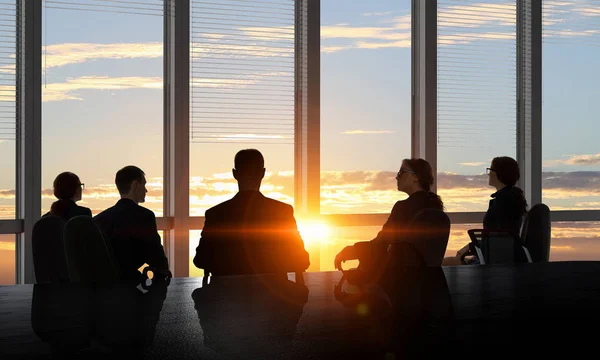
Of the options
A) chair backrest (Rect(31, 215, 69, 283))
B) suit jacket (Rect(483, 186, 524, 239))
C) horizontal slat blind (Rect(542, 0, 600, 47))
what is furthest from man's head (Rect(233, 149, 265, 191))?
A: horizontal slat blind (Rect(542, 0, 600, 47))

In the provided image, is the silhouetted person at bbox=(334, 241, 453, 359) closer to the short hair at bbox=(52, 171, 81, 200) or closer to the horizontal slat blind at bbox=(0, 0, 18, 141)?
the short hair at bbox=(52, 171, 81, 200)

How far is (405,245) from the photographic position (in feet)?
11.7

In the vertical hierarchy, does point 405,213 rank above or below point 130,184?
below

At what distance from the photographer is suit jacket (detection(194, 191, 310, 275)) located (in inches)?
130

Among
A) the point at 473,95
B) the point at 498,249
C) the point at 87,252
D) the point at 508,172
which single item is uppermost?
the point at 473,95

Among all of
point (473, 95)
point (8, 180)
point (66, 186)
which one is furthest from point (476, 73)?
point (8, 180)

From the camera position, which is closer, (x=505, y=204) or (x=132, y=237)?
(x=132, y=237)

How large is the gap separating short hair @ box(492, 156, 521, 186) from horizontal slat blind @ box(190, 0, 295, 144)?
1976 millimetres

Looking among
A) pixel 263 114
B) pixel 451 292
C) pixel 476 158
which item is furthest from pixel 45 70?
pixel 451 292

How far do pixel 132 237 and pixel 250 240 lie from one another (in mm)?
765

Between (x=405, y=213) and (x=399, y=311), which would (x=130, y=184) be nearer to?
(x=405, y=213)

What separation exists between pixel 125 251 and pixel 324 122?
3.09 m

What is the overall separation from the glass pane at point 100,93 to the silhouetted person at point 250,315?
3.92m

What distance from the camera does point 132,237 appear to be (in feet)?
12.3
